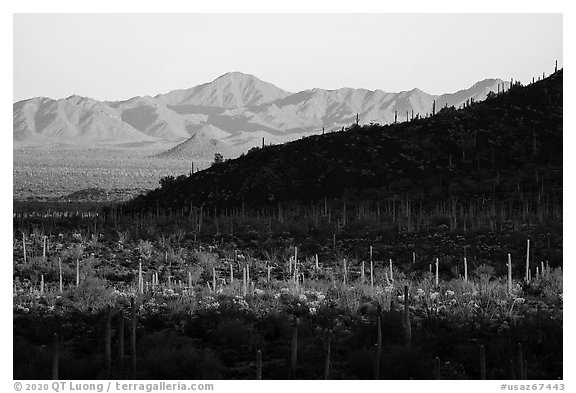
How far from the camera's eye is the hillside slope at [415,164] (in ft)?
163

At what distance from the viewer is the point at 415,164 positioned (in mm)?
53938

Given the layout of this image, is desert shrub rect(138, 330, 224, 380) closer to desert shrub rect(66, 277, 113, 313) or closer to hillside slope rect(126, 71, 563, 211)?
desert shrub rect(66, 277, 113, 313)

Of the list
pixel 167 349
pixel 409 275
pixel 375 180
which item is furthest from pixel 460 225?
pixel 167 349

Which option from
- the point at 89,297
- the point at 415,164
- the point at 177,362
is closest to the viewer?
the point at 177,362

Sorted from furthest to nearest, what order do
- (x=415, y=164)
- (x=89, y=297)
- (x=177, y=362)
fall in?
(x=415, y=164) < (x=89, y=297) < (x=177, y=362)

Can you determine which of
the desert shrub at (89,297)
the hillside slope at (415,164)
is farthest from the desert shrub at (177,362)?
the hillside slope at (415,164)

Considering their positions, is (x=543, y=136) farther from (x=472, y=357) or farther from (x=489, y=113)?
(x=472, y=357)

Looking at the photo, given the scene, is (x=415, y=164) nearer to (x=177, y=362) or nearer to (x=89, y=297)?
(x=89, y=297)

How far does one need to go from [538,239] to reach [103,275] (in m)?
14.9

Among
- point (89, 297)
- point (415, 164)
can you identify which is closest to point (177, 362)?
point (89, 297)

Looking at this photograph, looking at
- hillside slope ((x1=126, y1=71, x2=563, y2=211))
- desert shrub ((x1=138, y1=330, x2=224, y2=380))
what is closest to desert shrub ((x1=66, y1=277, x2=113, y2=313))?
desert shrub ((x1=138, y1=330, x2=224, y2=380))

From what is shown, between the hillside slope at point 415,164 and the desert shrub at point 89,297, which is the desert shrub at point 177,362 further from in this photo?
the hillside slope at point 415,164

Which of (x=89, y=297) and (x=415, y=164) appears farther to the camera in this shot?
(x=415, y=164)

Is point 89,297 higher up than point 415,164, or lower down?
lower down
